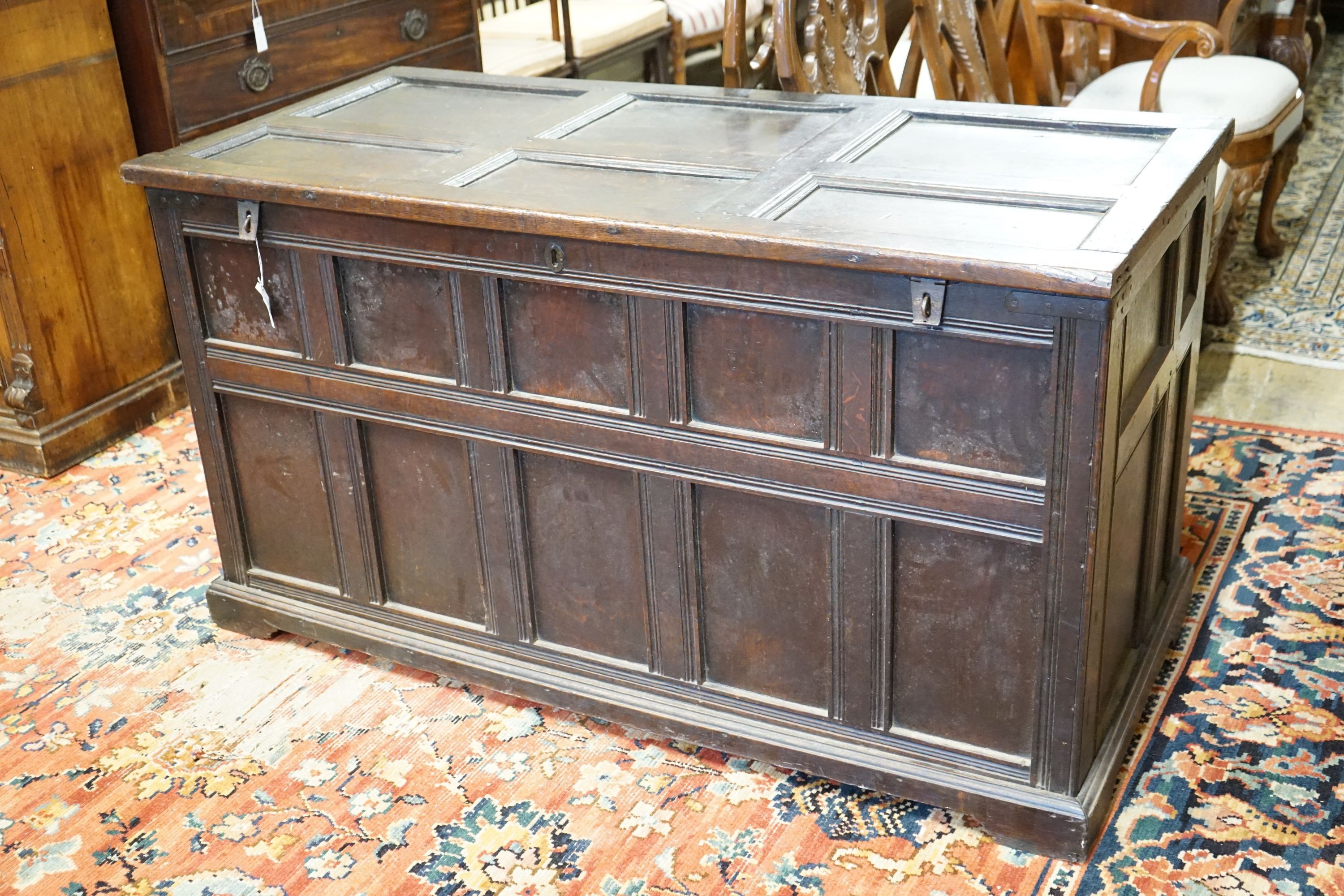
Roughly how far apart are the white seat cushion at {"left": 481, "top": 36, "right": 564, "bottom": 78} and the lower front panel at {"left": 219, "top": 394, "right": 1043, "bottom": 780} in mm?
2319

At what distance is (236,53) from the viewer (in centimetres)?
357

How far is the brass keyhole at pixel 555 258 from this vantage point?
2.12m

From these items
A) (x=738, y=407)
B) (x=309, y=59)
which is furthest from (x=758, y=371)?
(x=309, y=59)

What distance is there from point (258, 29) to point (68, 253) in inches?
29.9

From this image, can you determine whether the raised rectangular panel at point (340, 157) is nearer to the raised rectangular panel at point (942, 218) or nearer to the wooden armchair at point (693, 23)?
the raised rectangular panel at point (942, 218)

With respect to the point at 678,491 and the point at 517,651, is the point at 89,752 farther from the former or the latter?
the point at 678,491

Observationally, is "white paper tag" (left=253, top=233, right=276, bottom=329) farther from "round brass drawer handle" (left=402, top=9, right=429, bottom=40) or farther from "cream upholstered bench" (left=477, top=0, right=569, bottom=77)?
"cream upholstered bench" (left=477, top=0, right=569, bottom=77)

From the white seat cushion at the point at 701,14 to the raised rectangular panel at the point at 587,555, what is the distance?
134 inches

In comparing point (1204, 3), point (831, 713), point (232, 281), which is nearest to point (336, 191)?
point (232, 281)

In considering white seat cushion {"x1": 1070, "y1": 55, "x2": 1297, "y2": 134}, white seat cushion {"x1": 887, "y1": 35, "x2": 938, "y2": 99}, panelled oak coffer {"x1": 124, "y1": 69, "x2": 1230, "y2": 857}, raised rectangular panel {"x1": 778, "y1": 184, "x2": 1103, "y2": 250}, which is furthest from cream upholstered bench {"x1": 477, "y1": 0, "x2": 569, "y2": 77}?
raised rectangular panel {"x1": 778, "y1": 184, "x2": 1103, "y2": 250}

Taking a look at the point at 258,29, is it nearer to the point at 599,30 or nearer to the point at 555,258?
the point at 599,30

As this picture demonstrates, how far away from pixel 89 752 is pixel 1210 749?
1975 millimetres

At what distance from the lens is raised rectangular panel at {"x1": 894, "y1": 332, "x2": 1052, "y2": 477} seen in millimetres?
1873

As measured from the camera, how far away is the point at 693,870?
6.98 feet
